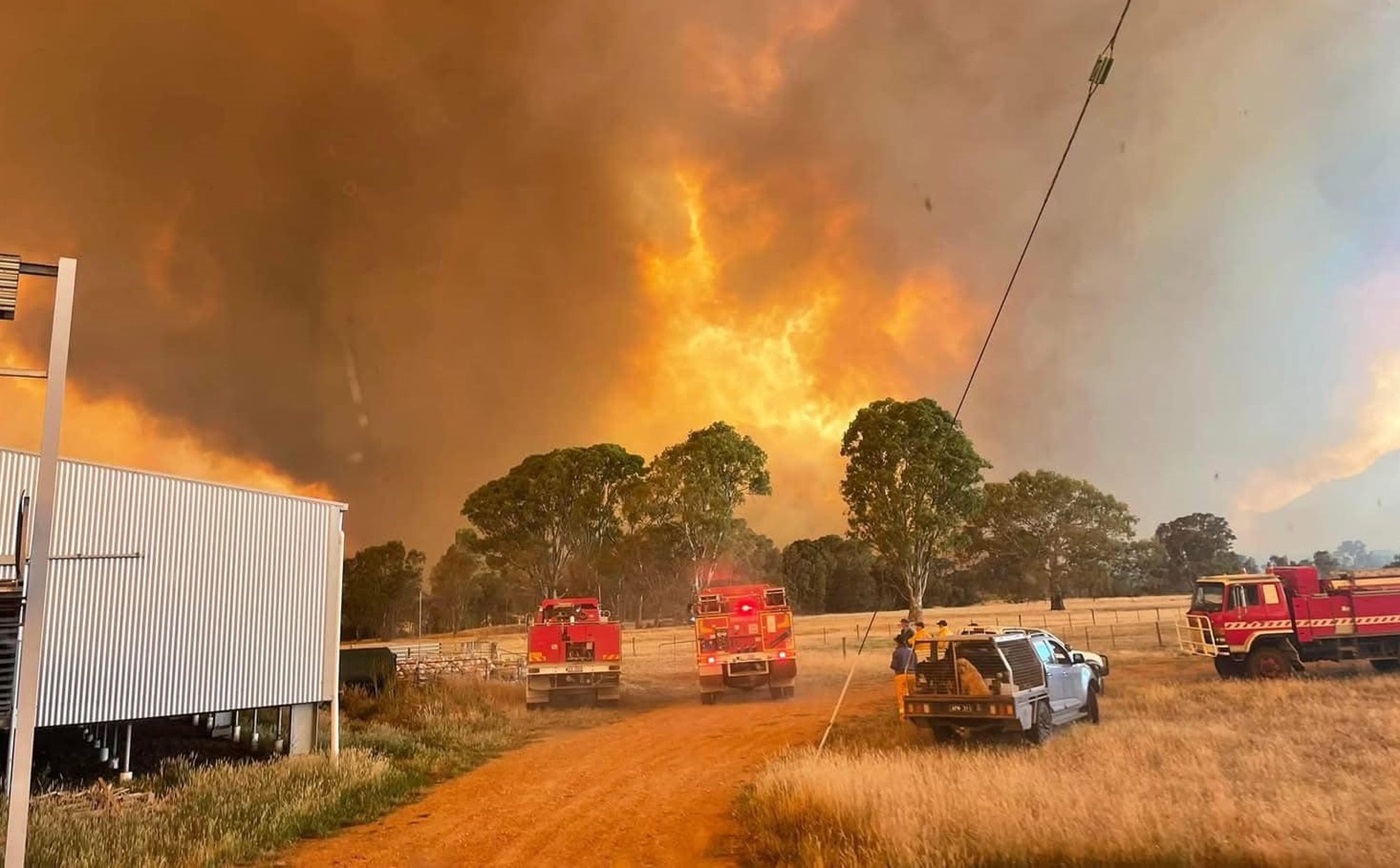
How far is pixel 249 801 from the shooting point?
12328mm

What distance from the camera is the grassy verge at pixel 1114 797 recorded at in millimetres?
7719

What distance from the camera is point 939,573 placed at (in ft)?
158

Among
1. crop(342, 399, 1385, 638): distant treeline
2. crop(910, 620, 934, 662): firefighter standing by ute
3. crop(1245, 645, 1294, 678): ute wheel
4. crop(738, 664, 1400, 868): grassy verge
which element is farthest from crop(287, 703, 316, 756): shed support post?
crop(342, 399, 1385, 638): distant treeline

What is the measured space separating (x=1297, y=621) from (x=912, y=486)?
23.1 m

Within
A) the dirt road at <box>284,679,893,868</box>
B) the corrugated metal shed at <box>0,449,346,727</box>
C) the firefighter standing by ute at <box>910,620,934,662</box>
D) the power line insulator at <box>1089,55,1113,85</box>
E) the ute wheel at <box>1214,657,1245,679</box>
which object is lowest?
the dirt road at <box>284,679,893,868</box>

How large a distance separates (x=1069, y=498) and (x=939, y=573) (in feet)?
31.5

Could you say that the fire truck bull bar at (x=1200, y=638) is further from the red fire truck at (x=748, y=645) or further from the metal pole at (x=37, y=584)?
the metal pole at (x=37, y=584)

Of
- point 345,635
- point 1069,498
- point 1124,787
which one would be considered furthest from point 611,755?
point 345,635

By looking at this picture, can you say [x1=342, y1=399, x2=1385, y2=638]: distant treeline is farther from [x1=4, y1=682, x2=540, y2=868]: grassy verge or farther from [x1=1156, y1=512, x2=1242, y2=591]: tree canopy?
[x1=4, y1=682, x2=540, y2=868]: grassy verge

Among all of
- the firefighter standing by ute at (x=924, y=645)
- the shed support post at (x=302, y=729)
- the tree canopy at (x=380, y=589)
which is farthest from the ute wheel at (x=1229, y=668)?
the tree canopy at (x=380, y=589)

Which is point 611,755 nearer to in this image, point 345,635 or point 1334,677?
point 1334,677

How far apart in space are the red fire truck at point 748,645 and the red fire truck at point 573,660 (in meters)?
2.80

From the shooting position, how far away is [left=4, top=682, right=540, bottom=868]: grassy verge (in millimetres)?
10000

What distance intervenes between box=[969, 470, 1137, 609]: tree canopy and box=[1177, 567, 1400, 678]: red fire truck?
716 inches
